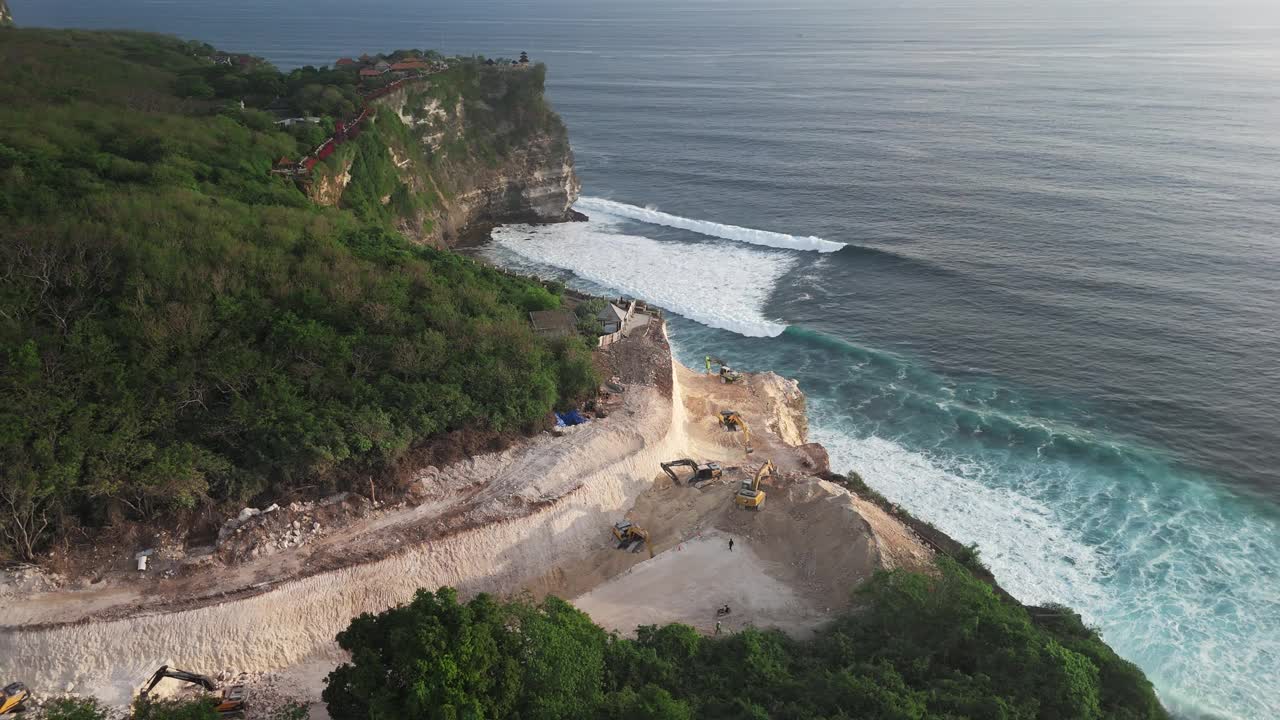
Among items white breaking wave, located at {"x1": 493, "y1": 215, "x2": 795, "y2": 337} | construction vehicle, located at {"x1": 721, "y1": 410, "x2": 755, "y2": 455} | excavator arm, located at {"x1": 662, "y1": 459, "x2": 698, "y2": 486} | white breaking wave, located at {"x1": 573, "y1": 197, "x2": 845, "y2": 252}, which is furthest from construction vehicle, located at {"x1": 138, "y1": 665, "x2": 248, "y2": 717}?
white breaking wave, located at {"x1": 573, "y1": 197, "x2": 845, "y2": 252}

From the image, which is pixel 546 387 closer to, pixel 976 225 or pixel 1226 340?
pixel 1226 340

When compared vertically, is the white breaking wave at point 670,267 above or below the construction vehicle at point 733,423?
below

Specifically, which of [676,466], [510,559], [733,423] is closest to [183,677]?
[510,559]

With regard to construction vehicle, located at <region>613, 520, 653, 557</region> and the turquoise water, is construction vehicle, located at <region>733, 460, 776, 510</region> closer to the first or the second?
construction vehicle, located at <region>613, 520, 653, 557</region>

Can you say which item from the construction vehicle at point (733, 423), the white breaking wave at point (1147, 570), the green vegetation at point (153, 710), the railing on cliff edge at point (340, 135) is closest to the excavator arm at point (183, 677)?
the green vegetation at point (153, 710)

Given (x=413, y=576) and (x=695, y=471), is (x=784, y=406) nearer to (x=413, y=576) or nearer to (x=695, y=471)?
(x=695, y=471)

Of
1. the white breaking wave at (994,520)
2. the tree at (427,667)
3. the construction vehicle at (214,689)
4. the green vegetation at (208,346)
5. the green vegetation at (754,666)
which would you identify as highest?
the green vegetation at (208,346)

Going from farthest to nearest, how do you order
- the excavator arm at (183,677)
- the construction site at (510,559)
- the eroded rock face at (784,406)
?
the eroded rock face at (784,406) → the construction site at (510,559) → the excavator arm at (183,677)

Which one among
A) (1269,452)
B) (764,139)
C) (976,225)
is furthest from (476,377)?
(764,139)

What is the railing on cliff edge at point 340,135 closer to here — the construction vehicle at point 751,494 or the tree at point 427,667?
the construction vehicle at point 751,494
